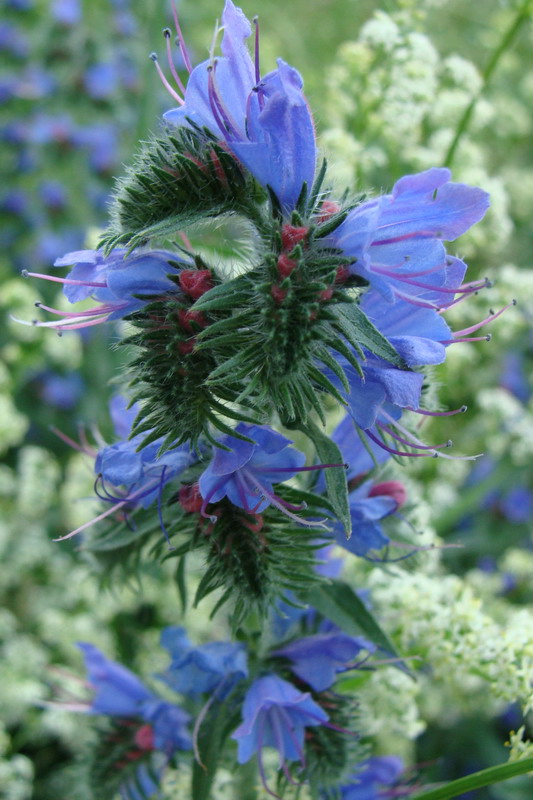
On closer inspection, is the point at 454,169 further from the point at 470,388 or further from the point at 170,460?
the point at 170,460

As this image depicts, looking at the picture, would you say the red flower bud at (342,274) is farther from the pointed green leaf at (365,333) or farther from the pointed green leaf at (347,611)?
the pointed green leaf at (347,611)

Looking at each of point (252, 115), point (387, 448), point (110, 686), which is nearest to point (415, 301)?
point (387, 448)

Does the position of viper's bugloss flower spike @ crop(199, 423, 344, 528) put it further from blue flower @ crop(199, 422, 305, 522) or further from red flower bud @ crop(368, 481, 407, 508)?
red flower bud @ crop(368, 481, 407, 508)

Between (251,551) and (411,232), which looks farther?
(251,551)

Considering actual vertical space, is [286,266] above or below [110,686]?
above

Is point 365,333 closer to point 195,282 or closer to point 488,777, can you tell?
point 195,282

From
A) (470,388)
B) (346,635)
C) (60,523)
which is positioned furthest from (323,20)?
(346,635)

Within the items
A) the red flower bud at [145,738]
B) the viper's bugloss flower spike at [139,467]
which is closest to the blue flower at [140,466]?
the viper's bugloss flower spike at [139,467]
